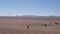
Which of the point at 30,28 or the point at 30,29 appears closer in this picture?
the point at 30,29

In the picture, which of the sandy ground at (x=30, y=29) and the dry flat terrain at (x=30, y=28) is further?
the dry flat terrain at (x=30, y=28)

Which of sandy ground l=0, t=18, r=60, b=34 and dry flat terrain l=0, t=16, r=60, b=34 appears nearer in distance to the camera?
sandy ground l=0, t=18, r=60, b=34
